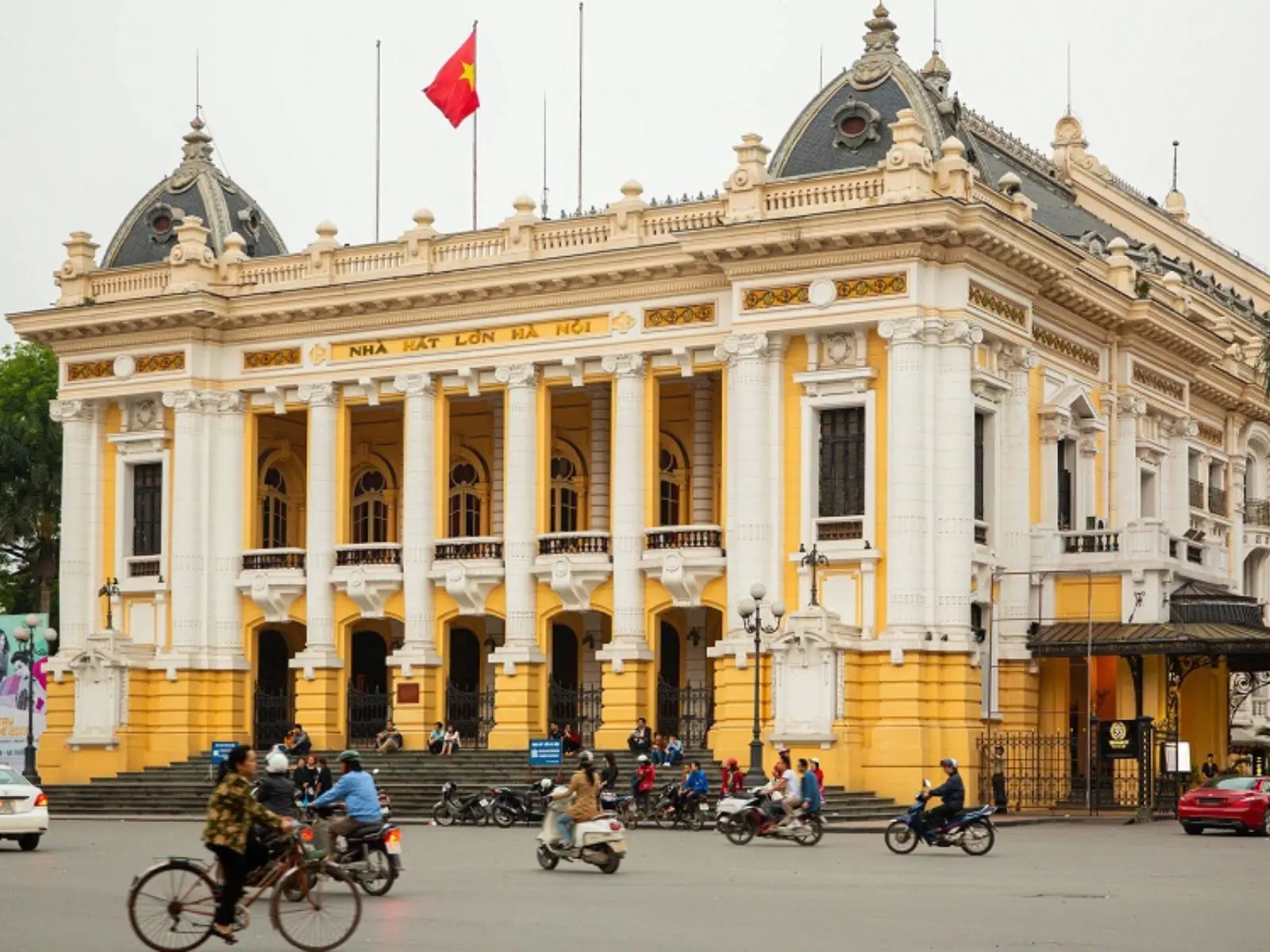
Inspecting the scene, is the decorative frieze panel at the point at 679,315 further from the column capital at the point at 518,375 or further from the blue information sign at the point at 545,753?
the blue information sign at the point at 545,753

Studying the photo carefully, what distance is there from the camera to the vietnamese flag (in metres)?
51.5

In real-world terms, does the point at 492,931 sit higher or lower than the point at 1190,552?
lower

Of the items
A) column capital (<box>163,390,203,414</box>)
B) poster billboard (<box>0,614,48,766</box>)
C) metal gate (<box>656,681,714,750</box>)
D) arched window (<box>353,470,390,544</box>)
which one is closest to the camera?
metal gate (<box>656,681,714,750</box>)

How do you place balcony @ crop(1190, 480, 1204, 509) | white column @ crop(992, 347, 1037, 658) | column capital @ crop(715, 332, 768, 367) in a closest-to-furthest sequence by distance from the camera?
column capital @ crop(715, 332, 768, 367) < white column @ crop(992, 347, 1037, 658) < balcony @ crop(1190, 480, 1204, 509)

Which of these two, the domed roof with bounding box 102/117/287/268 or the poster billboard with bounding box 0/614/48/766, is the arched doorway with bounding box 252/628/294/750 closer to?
the poster billboard with bounding box 0/614/48/766

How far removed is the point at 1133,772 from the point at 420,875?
23967 millimetres

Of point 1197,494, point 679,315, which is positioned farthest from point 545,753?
point 1197,494

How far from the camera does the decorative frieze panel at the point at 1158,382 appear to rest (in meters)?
53.8

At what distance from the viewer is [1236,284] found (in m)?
72.6

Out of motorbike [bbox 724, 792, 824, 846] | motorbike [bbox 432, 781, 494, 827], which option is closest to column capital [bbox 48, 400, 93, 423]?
A: motorbike [bbox 432, 781, 494, 827]

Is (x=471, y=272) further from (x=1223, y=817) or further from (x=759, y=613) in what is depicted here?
(x=1223, y=817)

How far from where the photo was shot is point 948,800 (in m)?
32.0

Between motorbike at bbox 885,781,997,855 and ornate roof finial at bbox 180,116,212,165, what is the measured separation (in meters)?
31.6

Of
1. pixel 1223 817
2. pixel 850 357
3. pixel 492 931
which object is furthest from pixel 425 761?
pixel 492 931
